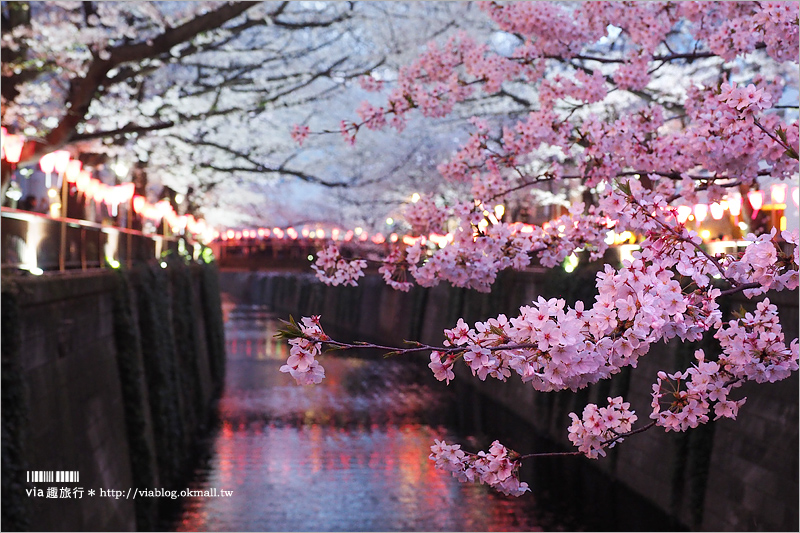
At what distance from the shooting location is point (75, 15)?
14.7 metres

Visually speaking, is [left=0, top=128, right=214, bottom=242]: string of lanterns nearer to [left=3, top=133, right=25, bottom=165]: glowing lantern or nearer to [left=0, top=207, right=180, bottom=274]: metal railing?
[left=3, top=133, right=25, bottom=165]: glowing lantern

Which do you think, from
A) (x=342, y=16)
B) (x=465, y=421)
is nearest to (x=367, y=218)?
(x=465, y=421)

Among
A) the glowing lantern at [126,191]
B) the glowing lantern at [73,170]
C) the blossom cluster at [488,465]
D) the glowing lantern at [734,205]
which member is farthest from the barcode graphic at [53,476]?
the glowing lantern at [734,205]

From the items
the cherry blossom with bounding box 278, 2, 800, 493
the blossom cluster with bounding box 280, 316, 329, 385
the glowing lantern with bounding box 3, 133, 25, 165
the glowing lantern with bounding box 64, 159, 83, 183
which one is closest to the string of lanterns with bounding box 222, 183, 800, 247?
the cherry blossom with bounding box 278, 2, 800, 493

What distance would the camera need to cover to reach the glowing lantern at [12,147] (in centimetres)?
1234

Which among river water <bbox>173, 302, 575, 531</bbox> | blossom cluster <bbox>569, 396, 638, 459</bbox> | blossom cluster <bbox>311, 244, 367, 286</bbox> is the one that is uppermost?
blossom cluster <bbox>311, 244, 367, 286</bbox>

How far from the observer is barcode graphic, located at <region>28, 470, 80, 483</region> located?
764cm

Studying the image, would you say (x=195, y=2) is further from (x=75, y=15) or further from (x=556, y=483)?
(x=556, y=483)

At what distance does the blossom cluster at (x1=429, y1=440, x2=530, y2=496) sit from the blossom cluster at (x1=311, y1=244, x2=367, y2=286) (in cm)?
240

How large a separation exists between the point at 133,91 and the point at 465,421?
9921 mm

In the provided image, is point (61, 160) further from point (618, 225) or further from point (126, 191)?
point (618, 225)

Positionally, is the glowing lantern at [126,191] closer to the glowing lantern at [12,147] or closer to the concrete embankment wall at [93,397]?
the concrete embankment wall at [93,397]

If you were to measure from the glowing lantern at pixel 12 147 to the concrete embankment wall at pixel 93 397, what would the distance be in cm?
207

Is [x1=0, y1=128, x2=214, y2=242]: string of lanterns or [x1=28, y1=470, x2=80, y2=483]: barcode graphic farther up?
[x1=0, y1=128, x2=214, y2=242]: string of lanterns
